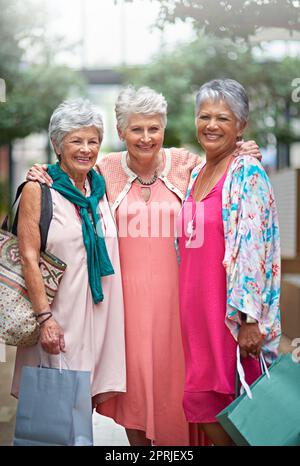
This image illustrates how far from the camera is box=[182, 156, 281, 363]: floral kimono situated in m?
2.65

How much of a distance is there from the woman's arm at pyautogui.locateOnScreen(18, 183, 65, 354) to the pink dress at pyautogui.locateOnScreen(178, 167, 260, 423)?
514 mm

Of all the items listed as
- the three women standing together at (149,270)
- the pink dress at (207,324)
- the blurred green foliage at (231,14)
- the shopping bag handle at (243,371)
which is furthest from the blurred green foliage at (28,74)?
the shopping bag handle at (243,371)

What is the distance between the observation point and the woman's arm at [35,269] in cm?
277

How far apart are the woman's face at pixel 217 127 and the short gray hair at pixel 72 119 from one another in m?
0.41

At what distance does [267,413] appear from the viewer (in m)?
2.61

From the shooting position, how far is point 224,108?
2.83 metres

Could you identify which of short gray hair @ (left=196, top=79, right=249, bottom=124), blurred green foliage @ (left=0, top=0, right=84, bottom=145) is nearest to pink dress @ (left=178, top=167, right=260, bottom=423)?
short gray hair @ (left=196, top=79, right=249, bottom=124)

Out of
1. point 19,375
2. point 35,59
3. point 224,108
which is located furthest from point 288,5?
point 35,59

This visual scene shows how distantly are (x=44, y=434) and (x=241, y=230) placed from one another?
1037mm

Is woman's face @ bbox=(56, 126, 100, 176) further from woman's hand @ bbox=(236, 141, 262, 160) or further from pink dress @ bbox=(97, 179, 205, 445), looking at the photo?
woman's hand @ bbox=(236, 141, 262, 160)

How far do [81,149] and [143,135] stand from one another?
29 centimetres

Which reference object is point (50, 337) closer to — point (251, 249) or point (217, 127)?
point (251, 249)

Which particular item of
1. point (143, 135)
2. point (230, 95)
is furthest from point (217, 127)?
point (143, 135)
